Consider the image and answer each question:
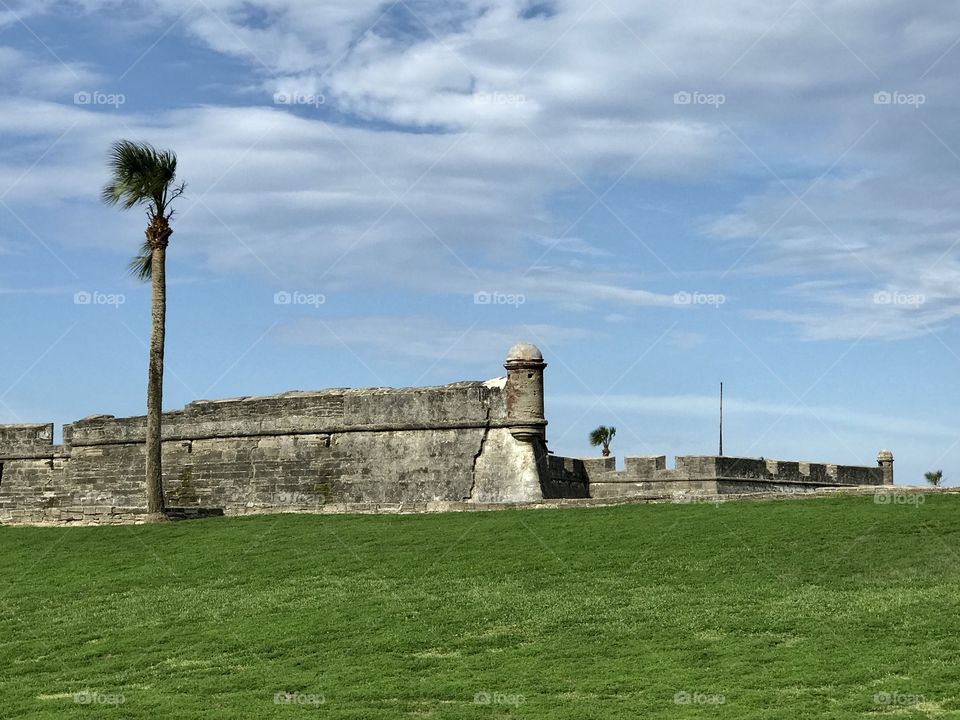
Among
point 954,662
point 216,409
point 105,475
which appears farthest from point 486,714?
point 105,475

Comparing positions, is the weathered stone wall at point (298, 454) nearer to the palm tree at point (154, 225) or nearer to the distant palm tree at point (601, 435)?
the palm tree at point (154, 225)

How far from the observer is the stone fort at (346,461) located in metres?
25.5

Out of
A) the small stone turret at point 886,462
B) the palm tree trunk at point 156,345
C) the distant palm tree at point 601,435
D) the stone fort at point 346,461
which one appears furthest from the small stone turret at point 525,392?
the distant palm tree at point 601,435

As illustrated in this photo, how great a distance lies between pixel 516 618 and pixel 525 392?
10.6 metres

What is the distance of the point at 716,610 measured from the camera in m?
14.5

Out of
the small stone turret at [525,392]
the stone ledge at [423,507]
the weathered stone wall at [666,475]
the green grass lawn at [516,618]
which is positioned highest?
the small stone turret at [525,392]

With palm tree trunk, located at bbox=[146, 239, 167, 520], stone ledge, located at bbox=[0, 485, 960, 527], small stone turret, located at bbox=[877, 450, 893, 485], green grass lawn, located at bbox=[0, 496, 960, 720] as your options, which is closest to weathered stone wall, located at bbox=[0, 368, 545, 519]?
stone ledge, located at bbox=[0, 485, 960, 527]

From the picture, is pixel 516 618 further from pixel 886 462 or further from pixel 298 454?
pixel 886 462

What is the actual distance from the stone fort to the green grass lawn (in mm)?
3580

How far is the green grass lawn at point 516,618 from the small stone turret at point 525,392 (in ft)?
11.2

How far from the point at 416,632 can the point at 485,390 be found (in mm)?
11526

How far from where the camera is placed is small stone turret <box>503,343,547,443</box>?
2511 centimetres

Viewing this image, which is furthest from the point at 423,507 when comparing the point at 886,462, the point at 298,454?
the point at 886,462

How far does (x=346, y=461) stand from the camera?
89.8ft
